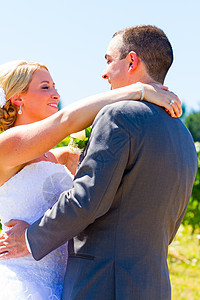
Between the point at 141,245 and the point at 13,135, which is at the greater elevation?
the point at 13,135

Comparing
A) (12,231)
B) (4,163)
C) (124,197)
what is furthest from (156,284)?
(4,163)

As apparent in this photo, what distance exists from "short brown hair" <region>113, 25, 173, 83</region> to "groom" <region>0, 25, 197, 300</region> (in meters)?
0.35

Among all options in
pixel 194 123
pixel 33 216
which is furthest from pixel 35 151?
pixel 194 123

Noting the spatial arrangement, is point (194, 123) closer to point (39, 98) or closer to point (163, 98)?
point (39, 98)

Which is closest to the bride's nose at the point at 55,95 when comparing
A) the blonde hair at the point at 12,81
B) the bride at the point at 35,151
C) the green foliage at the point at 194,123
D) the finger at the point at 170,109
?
the bride at the point at 35,151

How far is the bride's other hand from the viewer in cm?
318

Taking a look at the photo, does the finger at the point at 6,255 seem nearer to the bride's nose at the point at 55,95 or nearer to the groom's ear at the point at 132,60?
the bride's nose at the point at 55,95

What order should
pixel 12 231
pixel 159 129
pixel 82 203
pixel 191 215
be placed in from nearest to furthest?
pixel 82 203
pixel 159 129
pixel 12 231
pixel 191 215

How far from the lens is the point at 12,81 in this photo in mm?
3947

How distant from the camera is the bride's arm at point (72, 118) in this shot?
302 centimetres

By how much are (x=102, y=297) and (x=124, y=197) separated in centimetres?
58

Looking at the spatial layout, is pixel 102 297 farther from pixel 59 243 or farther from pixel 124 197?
pixel 124 197

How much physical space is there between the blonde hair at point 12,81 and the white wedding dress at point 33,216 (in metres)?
0.61

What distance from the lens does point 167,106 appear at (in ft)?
9.93
